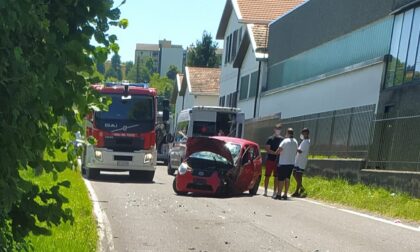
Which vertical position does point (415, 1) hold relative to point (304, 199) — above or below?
above

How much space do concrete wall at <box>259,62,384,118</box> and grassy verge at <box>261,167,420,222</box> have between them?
4.38 m

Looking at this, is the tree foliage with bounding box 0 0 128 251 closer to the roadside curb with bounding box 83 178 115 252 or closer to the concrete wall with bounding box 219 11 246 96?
the roadside curb with bounding box 83 178 115 252

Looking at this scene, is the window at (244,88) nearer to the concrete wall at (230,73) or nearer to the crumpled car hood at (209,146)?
the concrete wall at (230,73)

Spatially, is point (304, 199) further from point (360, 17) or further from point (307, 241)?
point (360, 17)

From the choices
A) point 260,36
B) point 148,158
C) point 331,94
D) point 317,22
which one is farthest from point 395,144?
point 260,36

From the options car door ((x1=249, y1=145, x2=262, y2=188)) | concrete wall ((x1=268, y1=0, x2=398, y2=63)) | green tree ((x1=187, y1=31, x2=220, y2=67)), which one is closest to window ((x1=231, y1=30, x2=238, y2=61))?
concrete wall ((x1=268, y1=0, x2=398, y2=63))

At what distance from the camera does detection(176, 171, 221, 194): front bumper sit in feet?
Answer: 52.0

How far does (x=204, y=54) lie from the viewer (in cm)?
8019

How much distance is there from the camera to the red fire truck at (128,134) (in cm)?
2000

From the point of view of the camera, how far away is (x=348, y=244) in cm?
907

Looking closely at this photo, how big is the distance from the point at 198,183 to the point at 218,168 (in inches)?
26.9

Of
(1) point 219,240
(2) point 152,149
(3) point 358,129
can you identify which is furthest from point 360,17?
(1) point 219,240

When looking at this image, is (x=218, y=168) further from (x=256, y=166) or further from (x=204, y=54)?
(x=204, y=54)

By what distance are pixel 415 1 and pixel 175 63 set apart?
5331 inches
